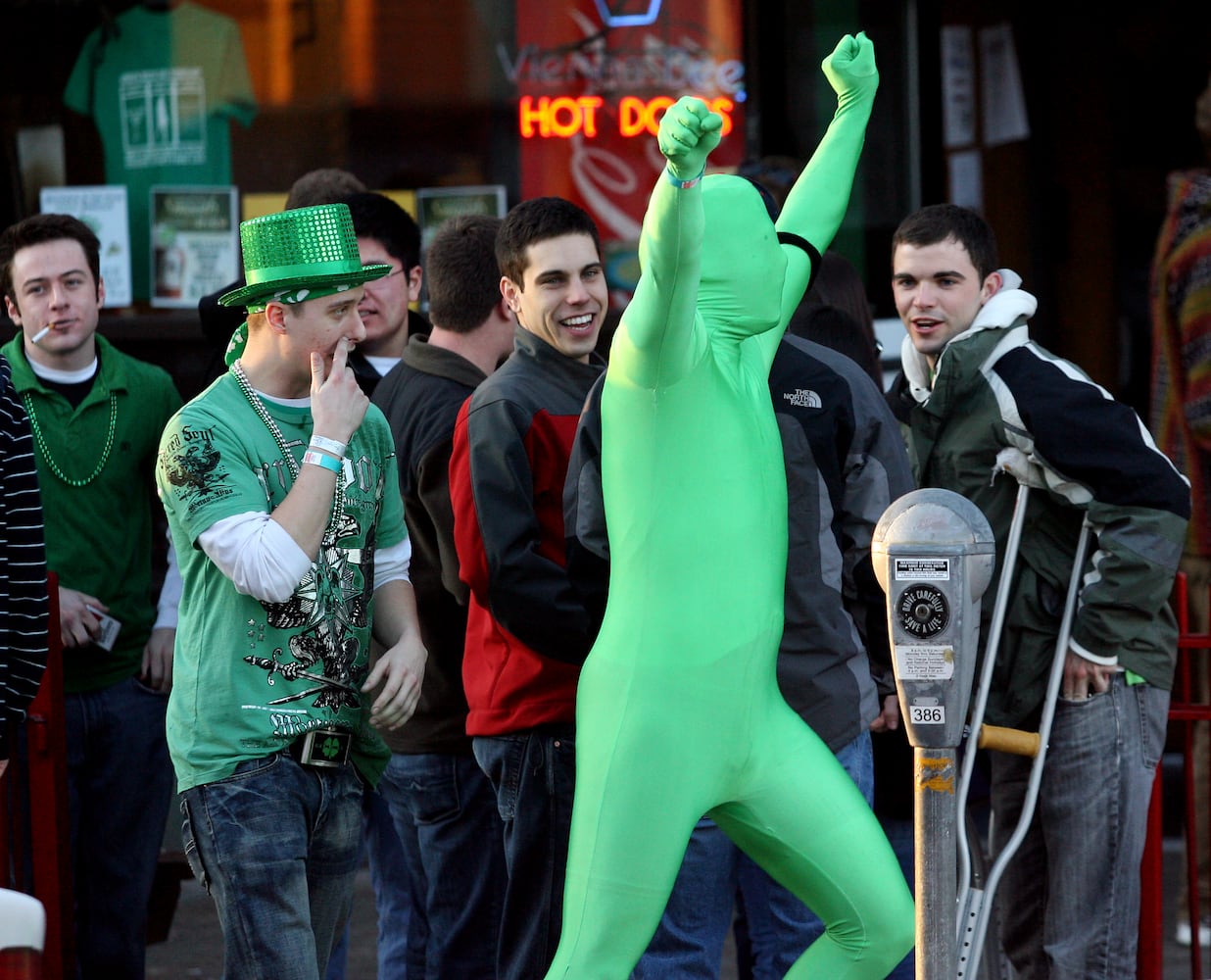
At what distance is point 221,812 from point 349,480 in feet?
2.32

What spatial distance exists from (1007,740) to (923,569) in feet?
2.83

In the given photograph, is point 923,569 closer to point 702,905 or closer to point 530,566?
point 530,566

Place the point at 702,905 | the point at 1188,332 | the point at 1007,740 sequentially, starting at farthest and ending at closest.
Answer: the point at 1188,332 → the point at 702,905 → the point at 1007,740

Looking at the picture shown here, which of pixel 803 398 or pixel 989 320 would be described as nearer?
pixel 803 398

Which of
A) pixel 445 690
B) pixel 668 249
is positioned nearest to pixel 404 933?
pixel 445 690

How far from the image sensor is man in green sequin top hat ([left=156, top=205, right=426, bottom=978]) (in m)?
3.71

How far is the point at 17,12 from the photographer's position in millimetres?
7293

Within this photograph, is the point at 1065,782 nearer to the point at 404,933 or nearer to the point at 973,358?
the point at 973,358

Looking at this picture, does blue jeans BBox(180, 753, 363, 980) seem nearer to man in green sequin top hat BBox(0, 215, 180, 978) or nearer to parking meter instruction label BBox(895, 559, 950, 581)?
parking meter instruction label BBox(895, 559, 950, 581)

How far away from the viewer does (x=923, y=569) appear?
10.7 ft

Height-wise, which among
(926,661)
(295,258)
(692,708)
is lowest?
(692,708)

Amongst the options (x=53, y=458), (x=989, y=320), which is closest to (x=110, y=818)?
(x=53, y=458)

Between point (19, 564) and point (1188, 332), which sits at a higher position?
point (1188, 332)

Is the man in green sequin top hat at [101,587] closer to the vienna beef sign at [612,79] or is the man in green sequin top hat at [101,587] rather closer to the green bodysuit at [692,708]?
the green bodysuit at [692,708]
